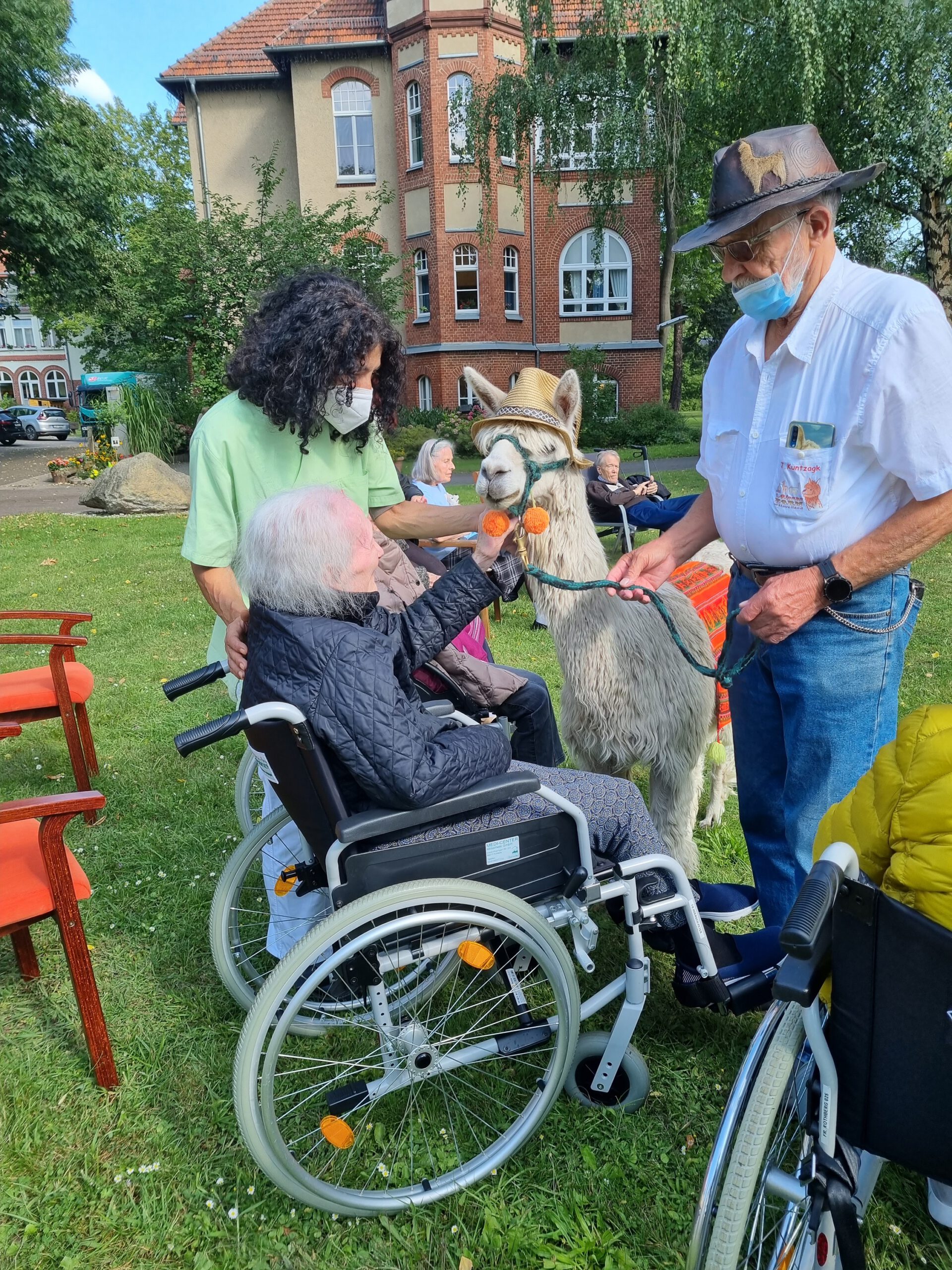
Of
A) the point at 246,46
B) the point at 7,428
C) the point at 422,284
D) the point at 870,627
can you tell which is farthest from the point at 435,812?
the point at 7,428

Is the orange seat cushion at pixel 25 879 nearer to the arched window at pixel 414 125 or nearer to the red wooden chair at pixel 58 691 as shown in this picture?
the red wooden chair at pixel 58 691

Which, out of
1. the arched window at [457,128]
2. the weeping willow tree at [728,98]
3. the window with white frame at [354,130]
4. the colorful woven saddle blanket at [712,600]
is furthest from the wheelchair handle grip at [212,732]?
the window with white frame at [354,130]

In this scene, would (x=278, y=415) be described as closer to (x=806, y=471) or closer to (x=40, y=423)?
(x=806, y=471)

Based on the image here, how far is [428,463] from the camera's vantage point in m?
7.71

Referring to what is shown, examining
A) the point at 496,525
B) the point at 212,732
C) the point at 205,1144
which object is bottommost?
the point at 205,1144

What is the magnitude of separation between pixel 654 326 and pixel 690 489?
14.5m

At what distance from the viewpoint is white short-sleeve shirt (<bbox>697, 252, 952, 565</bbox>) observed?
1.91 meters

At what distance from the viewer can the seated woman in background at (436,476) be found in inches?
291

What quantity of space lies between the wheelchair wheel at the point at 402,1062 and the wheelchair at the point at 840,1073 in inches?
24.8

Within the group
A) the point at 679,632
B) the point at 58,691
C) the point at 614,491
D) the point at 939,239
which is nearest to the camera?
the point at 679,632

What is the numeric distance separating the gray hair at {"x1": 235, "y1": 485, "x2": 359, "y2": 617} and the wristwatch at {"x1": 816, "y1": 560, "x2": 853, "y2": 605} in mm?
1157

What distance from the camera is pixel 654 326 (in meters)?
26.9

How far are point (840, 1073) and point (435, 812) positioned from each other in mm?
989

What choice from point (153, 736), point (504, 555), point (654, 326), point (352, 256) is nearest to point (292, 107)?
point (352, 256)
